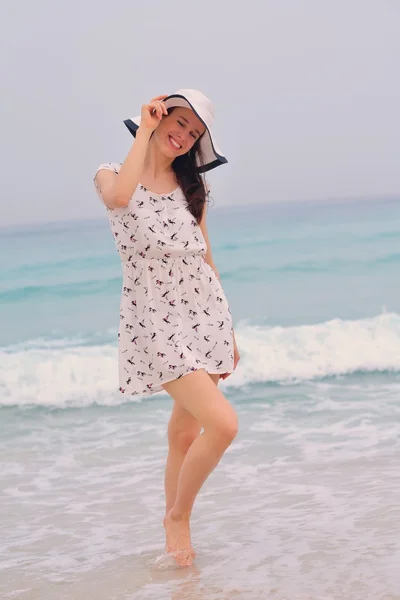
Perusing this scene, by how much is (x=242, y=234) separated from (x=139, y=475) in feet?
26.0

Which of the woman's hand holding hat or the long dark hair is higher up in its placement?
the woman's hand holding hat

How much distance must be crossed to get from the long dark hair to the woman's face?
0.08 meters

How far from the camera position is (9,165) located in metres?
9.55

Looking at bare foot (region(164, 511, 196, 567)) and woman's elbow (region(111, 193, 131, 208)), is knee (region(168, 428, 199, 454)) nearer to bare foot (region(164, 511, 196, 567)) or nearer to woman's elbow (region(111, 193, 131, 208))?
bare foot (region(164, 511, 196, 567))

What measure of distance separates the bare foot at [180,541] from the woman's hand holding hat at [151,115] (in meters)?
1.11

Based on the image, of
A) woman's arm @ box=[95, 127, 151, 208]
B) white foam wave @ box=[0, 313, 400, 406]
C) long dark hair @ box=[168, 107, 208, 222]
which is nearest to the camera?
woman's arm @ box=[95, 127, 151, 208]

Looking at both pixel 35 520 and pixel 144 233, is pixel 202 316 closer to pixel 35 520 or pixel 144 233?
pixel 144 233

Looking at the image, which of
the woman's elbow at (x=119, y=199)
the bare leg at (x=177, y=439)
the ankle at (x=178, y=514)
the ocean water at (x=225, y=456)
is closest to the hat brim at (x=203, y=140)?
the woman's elbow at (x=119, y=199)

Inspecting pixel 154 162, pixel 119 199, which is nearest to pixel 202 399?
pixel 119 199

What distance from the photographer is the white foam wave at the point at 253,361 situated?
614 centimetres

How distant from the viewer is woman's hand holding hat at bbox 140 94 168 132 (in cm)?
250

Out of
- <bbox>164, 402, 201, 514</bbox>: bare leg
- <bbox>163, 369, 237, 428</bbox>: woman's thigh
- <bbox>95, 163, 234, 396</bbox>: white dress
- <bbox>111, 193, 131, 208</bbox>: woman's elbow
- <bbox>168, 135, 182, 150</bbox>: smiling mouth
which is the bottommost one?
<bbox>164, 402, 201, 514</bbox>: bare leg

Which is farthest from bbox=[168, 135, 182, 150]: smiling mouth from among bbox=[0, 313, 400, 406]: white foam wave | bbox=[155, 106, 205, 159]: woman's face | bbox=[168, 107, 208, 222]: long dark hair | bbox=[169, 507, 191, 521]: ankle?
bbox=[0, 313, 400, 406]: white foam wave

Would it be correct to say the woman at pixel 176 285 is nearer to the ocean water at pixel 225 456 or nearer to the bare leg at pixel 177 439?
the bare leg at pixel 177 439
